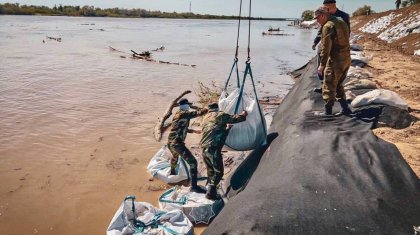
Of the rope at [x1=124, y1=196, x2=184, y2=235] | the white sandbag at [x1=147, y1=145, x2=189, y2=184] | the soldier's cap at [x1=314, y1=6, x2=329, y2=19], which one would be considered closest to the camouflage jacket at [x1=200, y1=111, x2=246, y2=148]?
the white sandbag at [x1=147, y1=145, x2=189, y2=184]

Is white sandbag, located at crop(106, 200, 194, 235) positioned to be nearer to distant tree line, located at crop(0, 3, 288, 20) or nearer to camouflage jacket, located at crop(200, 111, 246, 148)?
camouflage jacket, located at crop(200, 111, 246, 148)

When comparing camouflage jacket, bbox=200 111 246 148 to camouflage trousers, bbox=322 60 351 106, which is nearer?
camouflage jacket, bbox=200 111 246 148

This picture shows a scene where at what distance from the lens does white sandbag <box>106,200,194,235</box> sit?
11.8 ft

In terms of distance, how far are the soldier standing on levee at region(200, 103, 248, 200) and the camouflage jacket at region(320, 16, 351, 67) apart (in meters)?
1.34

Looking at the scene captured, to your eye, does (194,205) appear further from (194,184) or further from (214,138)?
(214,138)

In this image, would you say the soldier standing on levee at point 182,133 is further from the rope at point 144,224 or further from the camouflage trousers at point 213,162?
the rope at point 144,224

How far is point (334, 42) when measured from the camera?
15.0 ft

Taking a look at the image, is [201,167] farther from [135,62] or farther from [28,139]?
[135,62]

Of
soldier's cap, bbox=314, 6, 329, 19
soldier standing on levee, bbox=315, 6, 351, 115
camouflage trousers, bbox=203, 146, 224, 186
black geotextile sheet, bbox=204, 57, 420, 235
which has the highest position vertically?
soldier's cap, bbox=314, 6, 329, 19

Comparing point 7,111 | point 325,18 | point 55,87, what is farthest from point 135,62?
point 325,18

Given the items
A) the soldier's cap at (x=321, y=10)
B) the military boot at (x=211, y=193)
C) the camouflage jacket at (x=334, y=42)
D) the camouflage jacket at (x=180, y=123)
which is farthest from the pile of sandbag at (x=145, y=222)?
the soldier's cap at (x=321, y=10)

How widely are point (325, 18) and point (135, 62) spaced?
14.2m

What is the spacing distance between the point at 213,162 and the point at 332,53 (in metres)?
2.20

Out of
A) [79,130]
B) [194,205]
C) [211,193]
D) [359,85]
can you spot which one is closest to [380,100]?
[359,85]
